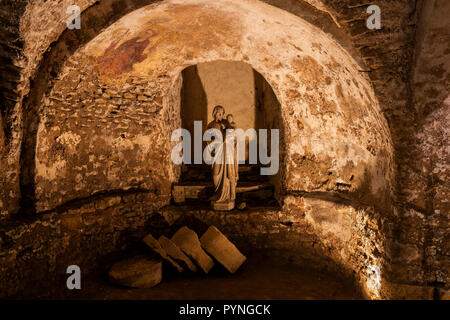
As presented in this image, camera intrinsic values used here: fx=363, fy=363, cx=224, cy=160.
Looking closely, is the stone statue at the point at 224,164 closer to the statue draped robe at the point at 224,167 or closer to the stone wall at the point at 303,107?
the statue draped robe at the point at 224,167

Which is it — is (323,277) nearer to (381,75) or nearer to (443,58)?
(381,75)

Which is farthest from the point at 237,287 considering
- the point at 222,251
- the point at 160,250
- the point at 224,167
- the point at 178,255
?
the point at 224,167

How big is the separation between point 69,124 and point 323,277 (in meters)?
4.37

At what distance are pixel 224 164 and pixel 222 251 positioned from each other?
151cm

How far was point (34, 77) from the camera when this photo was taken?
437 cm

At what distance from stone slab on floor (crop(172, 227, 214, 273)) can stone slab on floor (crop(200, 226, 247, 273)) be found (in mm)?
99

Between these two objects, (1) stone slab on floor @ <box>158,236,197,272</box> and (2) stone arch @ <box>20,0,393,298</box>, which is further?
(1) stone slab on floor @ <box>158,236,197,272</box>

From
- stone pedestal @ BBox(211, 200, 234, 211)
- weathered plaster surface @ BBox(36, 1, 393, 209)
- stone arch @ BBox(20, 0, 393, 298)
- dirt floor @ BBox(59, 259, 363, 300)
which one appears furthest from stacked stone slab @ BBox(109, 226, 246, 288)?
weathered plaster surface @ BBox(36, 1, 393, 209)

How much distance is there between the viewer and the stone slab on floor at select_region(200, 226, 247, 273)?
17.7 feet

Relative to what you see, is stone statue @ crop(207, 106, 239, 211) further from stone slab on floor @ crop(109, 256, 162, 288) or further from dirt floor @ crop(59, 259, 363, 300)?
stone slab on floor @ crop(109, 256, 162, 288)

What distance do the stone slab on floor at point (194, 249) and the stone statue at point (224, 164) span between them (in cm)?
91

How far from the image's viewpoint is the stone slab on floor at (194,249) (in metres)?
5.37

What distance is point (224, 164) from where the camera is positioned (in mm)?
6227

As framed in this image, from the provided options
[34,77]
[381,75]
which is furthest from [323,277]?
[34,77]
